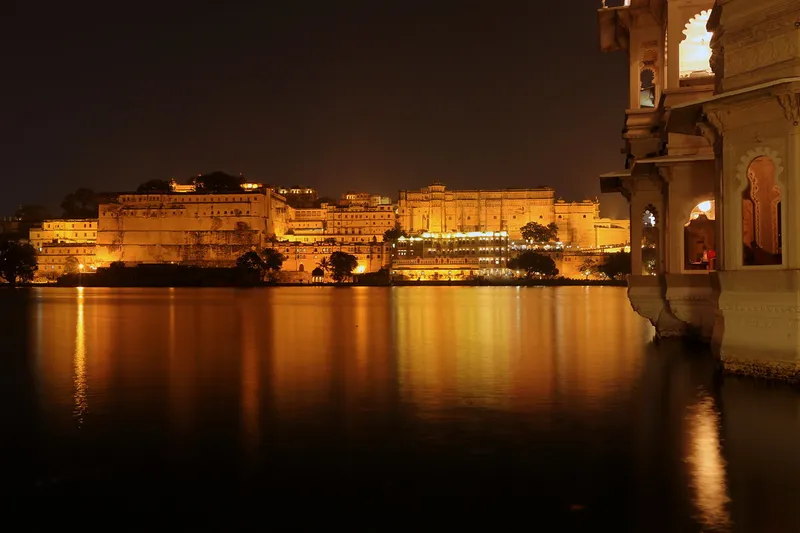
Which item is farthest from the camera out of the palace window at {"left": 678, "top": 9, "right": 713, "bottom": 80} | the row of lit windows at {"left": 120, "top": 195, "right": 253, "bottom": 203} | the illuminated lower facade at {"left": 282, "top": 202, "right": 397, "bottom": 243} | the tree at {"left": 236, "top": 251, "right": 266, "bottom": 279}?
the illuminated lower facade at {"left": 282, "top": 202, "right": 397, "bottom": 243}

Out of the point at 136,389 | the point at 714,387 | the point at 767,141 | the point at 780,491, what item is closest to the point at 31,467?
the point at 136,389

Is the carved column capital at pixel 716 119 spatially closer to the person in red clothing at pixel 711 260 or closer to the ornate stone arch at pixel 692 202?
the ornate stone arch at pixel 692 202

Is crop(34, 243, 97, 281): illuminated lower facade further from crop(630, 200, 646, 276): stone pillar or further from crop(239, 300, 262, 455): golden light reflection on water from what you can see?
crop(630, 200, 646, 276): stone pillar

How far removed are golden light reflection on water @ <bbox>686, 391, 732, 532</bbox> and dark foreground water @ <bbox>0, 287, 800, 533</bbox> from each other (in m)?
0.03

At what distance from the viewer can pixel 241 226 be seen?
5172 inches

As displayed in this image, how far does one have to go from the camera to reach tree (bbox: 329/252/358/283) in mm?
122125

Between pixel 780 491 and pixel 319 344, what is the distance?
591 inches

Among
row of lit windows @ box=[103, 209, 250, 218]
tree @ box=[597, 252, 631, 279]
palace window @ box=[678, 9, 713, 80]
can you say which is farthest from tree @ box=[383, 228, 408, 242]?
palace window @ box=[678, 9, 713, 80]

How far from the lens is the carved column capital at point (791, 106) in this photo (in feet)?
33.5

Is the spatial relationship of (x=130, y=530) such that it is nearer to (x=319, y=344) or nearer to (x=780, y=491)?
(x=780, y=491)

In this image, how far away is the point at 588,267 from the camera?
13750 cm

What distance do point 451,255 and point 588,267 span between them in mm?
23878

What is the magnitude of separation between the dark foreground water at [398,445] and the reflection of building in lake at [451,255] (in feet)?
387

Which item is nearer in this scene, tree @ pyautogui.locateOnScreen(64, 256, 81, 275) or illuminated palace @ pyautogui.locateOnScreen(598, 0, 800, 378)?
illuminated palace @ pyautogui.locateOnScreen(598, 0, 800, 378)
